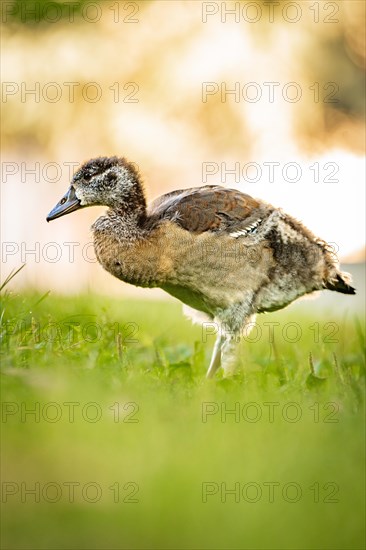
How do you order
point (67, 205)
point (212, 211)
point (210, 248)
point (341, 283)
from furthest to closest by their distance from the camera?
point (341, 283), point (67, 205), point (212, 211), point (210, 248)

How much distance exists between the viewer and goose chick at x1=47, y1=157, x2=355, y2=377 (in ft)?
21.5

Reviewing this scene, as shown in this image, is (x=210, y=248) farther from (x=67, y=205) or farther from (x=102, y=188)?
(x=67, y=205)

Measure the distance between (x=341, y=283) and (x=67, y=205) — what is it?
2052 mm

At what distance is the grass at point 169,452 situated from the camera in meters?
3.10

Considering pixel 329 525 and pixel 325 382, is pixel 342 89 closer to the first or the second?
pixel 325 382

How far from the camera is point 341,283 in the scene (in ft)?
23.1

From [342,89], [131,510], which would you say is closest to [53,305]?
[131,510]

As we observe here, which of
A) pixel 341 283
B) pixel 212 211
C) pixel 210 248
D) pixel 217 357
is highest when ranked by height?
pixel 212 211

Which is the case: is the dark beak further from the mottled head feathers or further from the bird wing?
the bird wing

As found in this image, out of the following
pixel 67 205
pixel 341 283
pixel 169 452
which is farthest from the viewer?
pixel 341 283

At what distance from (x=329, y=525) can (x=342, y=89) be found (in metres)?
9.96

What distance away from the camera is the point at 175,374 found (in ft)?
20.0

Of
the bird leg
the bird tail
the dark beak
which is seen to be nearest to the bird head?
the dark beak

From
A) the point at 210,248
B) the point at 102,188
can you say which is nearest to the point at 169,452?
the point at 210,248
